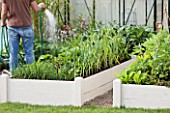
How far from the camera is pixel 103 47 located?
5953 mm

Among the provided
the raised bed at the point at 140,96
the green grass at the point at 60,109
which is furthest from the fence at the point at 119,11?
the green grass at the point at 60,109

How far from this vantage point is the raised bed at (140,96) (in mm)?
4516

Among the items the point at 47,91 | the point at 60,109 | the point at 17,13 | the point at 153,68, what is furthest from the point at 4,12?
the point at 153,68

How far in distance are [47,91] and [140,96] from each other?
1.08 meters

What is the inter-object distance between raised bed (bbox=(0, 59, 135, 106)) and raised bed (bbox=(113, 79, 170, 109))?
0.41 metres

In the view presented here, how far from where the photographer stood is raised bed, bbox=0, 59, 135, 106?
15.4ft

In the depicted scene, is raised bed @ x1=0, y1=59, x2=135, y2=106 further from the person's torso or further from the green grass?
the person's torso

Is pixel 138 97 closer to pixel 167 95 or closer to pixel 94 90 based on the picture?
pixel 167 95

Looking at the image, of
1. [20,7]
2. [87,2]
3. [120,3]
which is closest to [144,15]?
[120,3]

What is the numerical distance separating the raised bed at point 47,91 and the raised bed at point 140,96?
414 millimetres

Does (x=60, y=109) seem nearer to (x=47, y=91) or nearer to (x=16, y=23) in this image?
(x=47, y=91)

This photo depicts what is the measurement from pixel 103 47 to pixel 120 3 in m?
3.03

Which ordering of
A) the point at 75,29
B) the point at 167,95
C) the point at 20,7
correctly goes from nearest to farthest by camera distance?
1. the point at 167,95
2. the point at 20,7
3. the point at 75,29

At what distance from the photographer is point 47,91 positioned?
4.79 metres
